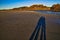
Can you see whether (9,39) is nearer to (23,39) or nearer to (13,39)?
(13,39)

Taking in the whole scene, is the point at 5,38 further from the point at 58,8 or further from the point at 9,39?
the point at 58,8

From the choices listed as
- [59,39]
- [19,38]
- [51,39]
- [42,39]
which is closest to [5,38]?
[19,38]

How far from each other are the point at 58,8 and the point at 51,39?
21.5 m

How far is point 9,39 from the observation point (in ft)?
7.28

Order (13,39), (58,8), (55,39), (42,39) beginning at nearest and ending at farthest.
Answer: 1. (42,39)
2. (13,39)
3. (55,39)
4. (58,8)

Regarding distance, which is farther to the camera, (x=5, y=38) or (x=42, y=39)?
(x=5, y=38)

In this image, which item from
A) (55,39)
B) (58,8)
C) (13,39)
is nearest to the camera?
(13,39)

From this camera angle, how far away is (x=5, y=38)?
2.26 meters

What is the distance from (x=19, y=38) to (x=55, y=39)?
0.75 m

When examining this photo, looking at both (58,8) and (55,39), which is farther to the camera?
(58,8)

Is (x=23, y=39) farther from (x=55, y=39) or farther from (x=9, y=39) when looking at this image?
(x=55, y=39)

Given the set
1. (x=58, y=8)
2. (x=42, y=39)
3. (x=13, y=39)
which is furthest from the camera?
(x=58, y=8)

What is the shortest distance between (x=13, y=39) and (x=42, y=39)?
585mm

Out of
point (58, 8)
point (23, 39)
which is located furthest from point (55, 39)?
point (58, 8)
